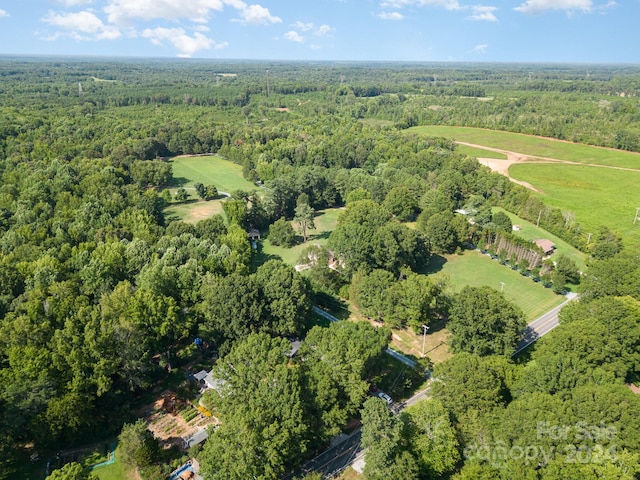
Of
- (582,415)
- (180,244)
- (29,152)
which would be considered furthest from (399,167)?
(29,152)

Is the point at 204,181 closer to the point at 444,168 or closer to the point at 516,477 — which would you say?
the point at 444,168

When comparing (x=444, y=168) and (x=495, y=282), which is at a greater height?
(x=444, y=168)

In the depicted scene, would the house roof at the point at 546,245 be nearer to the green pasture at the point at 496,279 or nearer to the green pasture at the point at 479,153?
the green pasture at the point at 496,279

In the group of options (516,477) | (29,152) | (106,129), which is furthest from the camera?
(106,129)

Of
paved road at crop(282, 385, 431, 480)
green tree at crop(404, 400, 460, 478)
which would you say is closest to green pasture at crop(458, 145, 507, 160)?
green tree at crop(404, 400, 460, 478)

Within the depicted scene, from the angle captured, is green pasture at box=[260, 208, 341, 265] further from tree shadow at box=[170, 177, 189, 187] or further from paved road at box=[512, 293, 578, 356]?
tree shadow at box=[170, 177, 189, 187]

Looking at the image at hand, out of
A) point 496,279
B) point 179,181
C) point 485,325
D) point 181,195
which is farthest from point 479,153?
point 485,325
